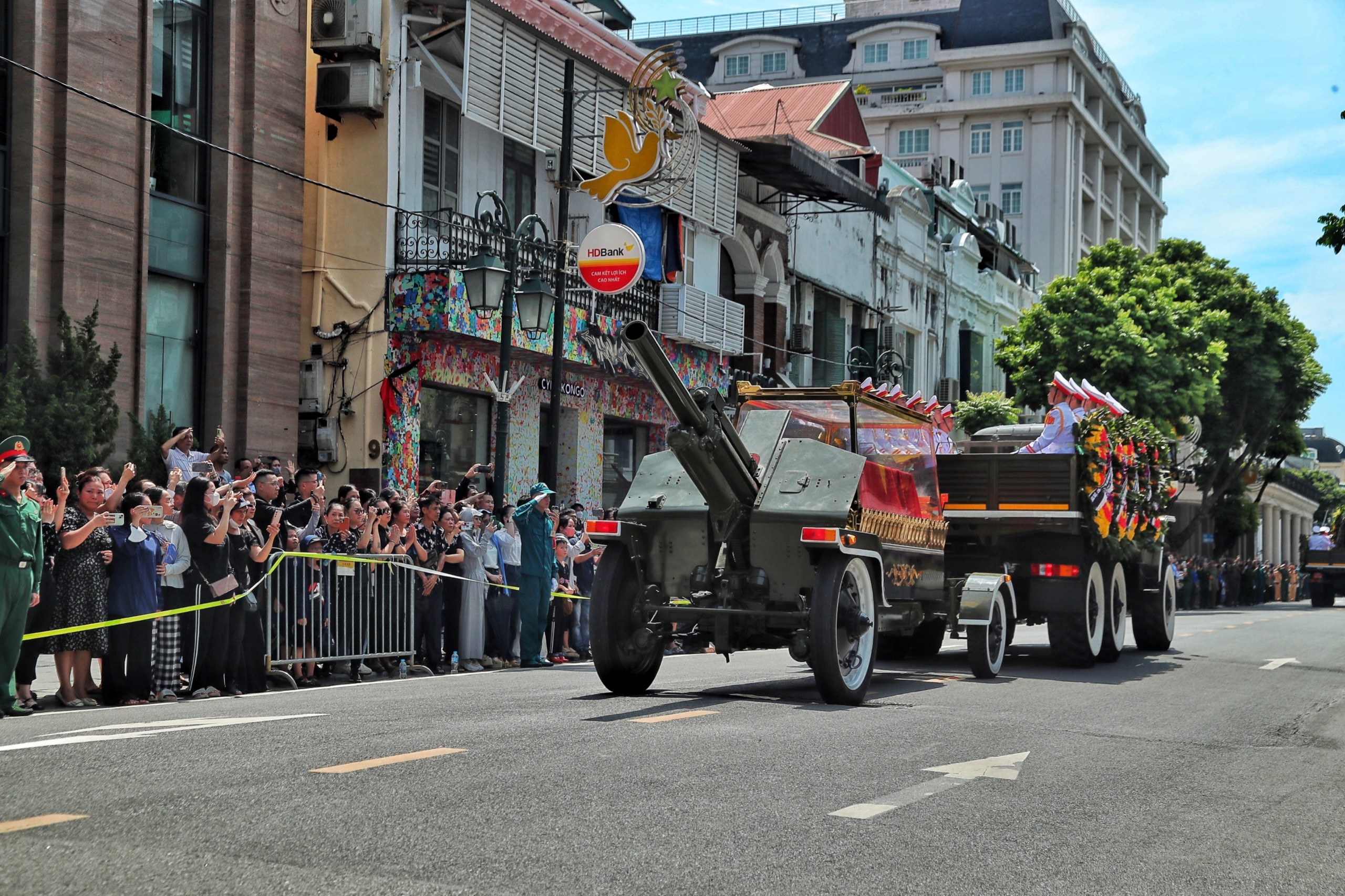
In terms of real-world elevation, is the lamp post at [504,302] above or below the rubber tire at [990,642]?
above

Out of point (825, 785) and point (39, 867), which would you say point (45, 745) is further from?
point (825, 785)

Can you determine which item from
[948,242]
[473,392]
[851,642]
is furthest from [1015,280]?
[851,642]

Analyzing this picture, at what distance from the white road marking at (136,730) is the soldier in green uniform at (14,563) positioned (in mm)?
1475

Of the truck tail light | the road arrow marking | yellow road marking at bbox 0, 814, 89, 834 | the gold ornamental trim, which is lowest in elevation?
the road arrow marking

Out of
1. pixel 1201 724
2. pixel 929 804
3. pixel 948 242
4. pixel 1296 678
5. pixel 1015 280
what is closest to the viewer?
pixel 929 804

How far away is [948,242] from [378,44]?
30805 mm

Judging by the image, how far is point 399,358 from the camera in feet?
78.5

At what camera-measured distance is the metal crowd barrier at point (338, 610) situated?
1356 cm

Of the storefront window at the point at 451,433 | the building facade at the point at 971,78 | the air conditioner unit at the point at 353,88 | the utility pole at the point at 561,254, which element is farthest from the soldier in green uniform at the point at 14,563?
the building facade at the point at 971,78

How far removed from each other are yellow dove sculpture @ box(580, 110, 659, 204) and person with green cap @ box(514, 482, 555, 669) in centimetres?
1141

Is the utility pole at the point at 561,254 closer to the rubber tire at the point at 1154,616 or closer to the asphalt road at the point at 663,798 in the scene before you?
the rubber tire at the point at 1154,616

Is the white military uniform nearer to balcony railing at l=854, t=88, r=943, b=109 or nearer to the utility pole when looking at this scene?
the utility pole

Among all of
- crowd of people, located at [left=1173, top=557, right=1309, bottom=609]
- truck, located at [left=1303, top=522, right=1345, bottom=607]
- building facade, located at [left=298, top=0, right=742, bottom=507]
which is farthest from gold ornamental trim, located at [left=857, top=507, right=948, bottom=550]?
truck, located at [left=1303, top=522, right=1345, bottom=607]

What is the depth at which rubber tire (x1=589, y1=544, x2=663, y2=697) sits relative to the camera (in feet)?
39.0
